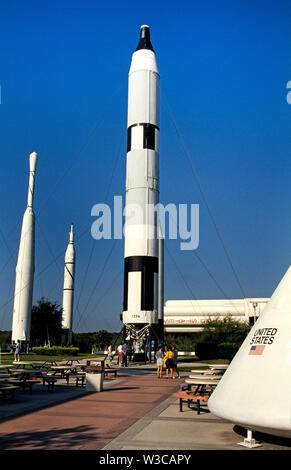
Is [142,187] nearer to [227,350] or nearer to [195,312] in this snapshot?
[227,350]

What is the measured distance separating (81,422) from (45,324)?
144ft

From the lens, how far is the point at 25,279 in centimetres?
3738

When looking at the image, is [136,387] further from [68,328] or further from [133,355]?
[68,328]

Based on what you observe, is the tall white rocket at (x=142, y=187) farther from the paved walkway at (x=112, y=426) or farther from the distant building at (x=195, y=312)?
the distant building at (x=195, y=312)

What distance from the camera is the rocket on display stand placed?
28672mm

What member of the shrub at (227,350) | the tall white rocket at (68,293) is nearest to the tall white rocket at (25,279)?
the shrub at (227,350)

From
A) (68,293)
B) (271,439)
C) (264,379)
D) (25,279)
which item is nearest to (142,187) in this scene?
(25,279)

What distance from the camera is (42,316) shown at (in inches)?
2044

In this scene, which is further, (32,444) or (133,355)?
(133,355)

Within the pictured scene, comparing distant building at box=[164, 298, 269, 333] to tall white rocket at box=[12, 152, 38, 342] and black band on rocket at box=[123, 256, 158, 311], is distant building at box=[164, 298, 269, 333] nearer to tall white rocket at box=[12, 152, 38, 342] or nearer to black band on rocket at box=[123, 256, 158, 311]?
tall white rocket at box=[12, 152, 38, 342]

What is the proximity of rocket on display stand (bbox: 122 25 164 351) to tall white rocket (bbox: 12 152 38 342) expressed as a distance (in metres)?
11.2
